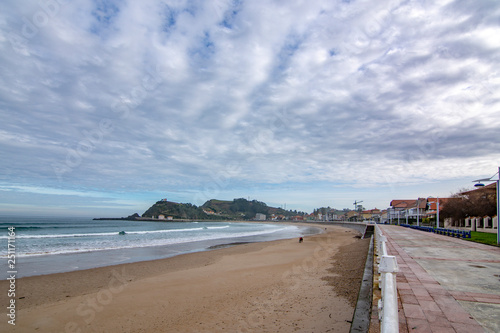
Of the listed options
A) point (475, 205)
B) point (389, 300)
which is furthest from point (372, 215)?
point (389, 300)

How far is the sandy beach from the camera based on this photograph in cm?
568

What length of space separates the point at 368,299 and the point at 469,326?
151cm

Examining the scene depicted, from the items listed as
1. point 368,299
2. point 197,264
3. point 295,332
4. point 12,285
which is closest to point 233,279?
point 197,264

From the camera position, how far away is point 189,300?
7418mm

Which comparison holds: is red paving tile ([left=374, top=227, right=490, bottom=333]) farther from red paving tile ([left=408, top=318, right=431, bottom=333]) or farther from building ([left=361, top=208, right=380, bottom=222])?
building ([left=361, top=208, right=380, bottom=222])

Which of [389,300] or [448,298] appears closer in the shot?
[389,300]

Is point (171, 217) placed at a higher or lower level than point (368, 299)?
lower

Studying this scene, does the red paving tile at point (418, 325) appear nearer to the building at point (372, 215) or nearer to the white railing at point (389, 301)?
the white railing at point (389, 301)

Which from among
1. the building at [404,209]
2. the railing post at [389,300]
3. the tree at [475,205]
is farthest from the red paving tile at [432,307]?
the building at [404,209]

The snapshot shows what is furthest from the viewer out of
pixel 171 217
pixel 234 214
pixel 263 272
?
pixel 234 214

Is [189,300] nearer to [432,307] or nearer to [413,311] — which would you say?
[413,311]

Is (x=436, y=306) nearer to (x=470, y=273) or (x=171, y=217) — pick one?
(x=470, y=273)

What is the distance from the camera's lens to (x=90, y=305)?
7316 millimetres

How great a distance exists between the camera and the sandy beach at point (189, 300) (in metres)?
5.68
